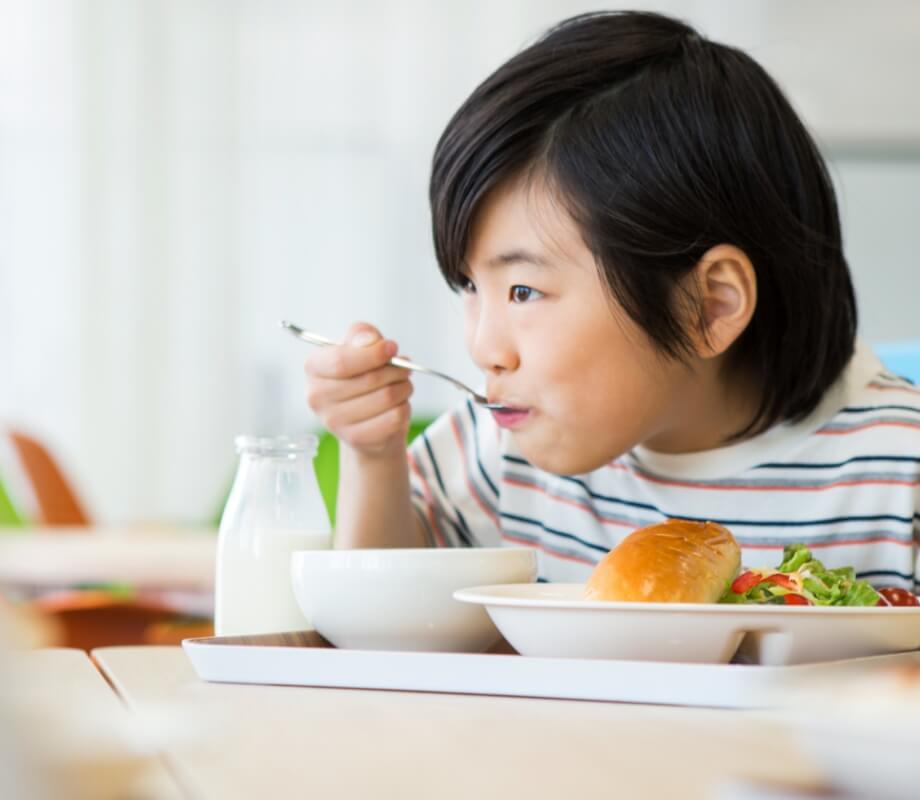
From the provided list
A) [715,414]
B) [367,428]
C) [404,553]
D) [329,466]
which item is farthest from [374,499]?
[329,466]

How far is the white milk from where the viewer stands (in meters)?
0.88

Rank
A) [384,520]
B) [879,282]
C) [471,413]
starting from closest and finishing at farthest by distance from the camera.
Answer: [384,520]
[471,413]
[879,282]

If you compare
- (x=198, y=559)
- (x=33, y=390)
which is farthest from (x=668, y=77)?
(x=33, y=390)

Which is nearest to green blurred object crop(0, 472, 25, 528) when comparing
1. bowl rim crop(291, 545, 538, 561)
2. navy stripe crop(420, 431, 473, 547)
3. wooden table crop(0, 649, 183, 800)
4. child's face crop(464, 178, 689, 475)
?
navy stripe crop(420, 431, 473, 547)

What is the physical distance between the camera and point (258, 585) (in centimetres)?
88

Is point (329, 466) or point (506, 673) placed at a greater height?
point (506, 673)

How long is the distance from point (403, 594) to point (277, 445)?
22 cm

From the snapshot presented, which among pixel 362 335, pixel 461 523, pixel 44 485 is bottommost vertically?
pixel 44 485

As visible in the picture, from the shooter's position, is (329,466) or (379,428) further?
(329,466)

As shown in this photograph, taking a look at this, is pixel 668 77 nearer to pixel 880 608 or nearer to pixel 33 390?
pixel 880 608

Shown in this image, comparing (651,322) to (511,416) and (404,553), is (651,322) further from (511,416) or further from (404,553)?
(404,553)

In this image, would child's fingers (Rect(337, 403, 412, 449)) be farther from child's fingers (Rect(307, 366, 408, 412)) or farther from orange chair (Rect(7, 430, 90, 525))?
orange chair (Rect(7, 430, 90, 525))

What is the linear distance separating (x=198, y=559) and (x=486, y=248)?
853 mm

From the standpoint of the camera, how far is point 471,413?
1377mm
